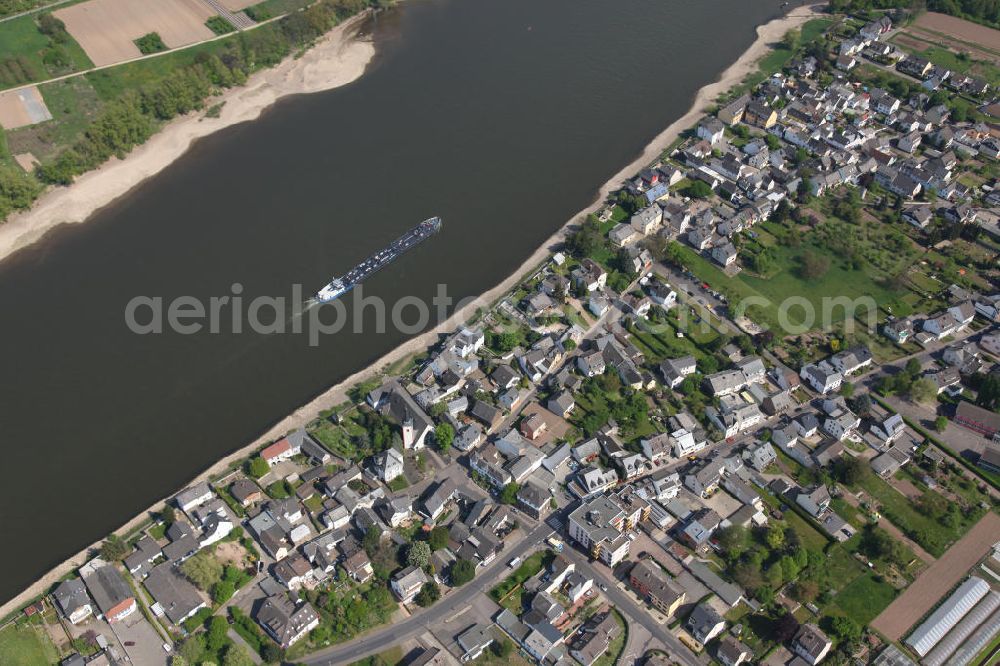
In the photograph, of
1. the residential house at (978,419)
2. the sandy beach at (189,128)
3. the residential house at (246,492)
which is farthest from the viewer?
the sandy beach at (189,128)

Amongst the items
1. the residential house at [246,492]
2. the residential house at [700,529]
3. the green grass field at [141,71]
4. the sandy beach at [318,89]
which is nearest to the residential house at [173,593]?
the sandy beach at [318,89]

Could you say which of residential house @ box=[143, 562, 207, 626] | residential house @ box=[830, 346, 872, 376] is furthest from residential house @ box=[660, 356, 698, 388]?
residential house @ box=[143, 562, 207, 626]

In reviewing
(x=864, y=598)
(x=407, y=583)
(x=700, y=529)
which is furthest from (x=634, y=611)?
(x=864, y=598)

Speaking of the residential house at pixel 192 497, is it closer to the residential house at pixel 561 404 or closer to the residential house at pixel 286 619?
the residential house at pixel 286 619

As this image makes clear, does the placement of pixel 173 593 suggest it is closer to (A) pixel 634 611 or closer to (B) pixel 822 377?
(A) pixel 634 611

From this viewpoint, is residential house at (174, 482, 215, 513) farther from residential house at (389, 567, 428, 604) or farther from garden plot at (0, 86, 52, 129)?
garden plot at (0, 86, 52, 129)

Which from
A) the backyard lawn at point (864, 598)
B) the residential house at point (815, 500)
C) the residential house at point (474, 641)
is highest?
Result: the residential house at point (474, 641)
